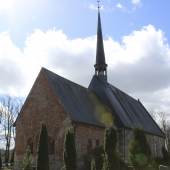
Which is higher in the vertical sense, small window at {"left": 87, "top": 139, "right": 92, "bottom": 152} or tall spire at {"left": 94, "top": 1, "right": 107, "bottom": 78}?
tall spire at {"left": 94, "top": 1, "right": 107, "bottom": 78}

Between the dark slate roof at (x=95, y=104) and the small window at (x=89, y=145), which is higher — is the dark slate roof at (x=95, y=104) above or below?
above

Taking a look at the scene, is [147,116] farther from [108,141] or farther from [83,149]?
[108,141]

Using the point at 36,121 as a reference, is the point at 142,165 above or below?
below

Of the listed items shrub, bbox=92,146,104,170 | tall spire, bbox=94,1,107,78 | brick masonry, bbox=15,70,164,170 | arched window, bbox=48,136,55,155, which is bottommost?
shrub, bbox=92,146,104,170

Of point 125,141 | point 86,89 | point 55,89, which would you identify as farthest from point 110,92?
point 55,89

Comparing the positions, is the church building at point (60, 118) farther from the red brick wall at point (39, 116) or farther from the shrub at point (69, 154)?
the shrub at point (69, 154)

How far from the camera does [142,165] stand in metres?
18.8

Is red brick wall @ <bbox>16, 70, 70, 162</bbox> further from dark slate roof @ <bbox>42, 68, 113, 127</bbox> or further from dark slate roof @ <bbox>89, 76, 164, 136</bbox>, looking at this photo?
dark slate roof @ <bbox>89, 76, 164, 136</bbox>

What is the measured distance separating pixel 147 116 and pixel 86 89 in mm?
14946

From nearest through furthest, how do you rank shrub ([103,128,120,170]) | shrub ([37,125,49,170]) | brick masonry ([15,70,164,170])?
shrub ([103,128,120,170]), shrub ([37,125,49,170]), brick masonry ([15,70,164,170])

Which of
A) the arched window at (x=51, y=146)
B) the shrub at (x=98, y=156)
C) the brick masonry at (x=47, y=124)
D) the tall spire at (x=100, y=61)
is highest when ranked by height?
the tall spire at (x=100, y=61)

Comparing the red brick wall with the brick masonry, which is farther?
the red brick wall

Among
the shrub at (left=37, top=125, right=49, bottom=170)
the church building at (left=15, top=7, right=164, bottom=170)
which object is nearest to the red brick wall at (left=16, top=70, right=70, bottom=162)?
the church building at (left=15, top=7, right=164, bottom=170)

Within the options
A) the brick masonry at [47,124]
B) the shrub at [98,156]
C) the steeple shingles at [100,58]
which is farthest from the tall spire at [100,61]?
the shrub at [98,156]
